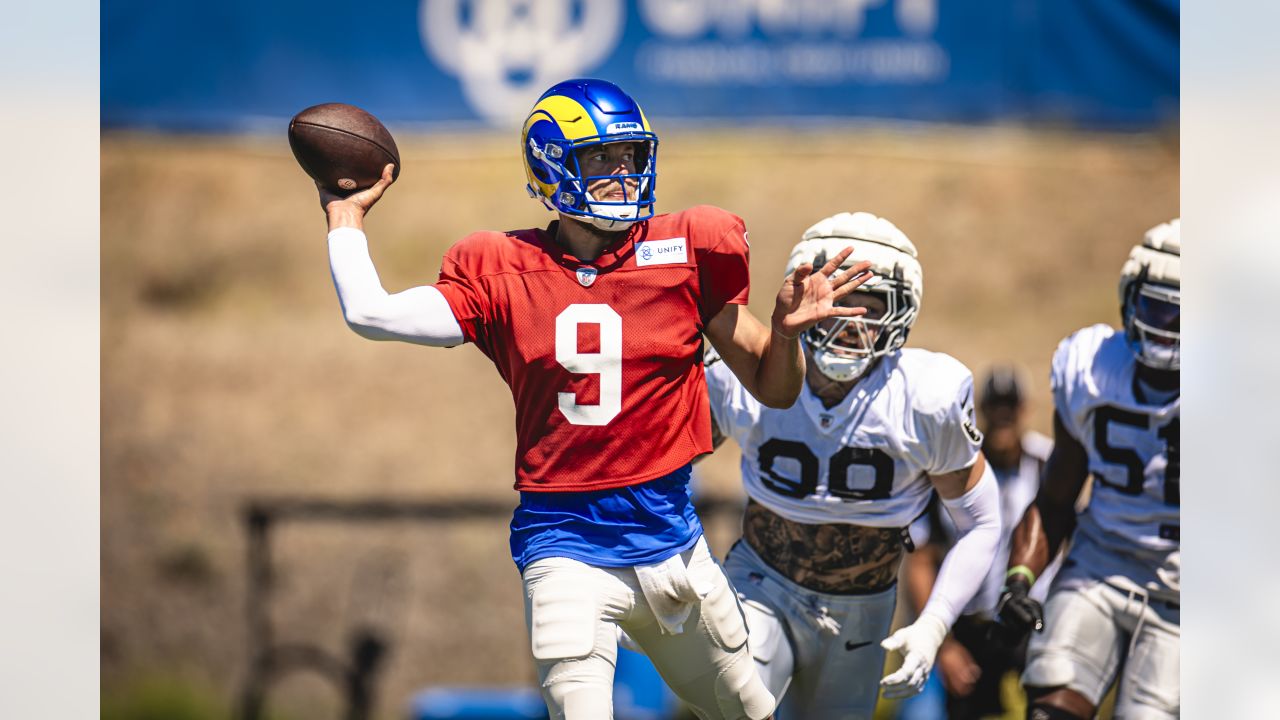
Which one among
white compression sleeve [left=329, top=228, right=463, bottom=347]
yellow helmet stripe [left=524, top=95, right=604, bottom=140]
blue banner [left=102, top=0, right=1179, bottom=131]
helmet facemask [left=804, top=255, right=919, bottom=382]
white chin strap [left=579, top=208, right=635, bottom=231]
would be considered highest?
blue banner [left=102, top=0, right=1179, bottom=131]

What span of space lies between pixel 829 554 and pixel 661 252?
1039 millimetres

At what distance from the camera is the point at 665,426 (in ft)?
10.1

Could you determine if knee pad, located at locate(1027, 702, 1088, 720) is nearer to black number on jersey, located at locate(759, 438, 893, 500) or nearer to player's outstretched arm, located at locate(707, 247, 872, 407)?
black number on jersey, located at locate(759, 438, 893, 500)

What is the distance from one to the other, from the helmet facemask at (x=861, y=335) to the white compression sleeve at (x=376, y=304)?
3.41ft

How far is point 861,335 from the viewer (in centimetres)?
354

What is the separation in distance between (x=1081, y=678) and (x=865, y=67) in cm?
587

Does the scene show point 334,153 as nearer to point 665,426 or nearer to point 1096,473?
point 665,426

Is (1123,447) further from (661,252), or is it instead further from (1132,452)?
(661,252)

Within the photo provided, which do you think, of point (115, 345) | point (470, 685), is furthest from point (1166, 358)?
point (115, 345)

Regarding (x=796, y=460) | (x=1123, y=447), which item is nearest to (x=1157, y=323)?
(x=1123, y=447)

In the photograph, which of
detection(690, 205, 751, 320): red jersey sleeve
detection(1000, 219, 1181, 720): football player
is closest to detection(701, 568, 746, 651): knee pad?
detection(690, 205, 751, 320): red jersey sleeve

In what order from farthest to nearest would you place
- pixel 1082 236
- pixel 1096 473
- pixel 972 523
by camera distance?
pixel 1082 236 < pixel 1096 473 < pixel 972 523

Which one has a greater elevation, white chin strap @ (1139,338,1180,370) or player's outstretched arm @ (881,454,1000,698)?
white chin strap @ (1139,338,1180,370)

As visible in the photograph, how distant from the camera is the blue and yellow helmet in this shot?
9.92 feet
